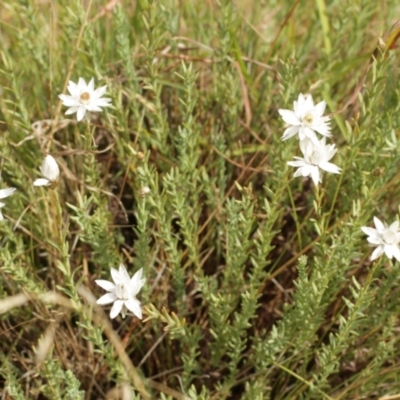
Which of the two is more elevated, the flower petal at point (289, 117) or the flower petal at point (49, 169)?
the flower petal at point (289, 117)

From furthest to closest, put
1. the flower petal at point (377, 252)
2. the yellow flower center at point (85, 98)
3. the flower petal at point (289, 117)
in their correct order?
1. the yellow flower center at point (85, 98)
2. the flower petal at point (289, 117)
3. the flower petal at point (377, 252)

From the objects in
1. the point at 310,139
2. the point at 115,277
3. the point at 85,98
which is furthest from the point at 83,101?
the point at 310,139

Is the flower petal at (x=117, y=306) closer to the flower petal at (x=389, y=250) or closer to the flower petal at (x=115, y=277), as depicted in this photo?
the flower petal at (x=115, y=277)

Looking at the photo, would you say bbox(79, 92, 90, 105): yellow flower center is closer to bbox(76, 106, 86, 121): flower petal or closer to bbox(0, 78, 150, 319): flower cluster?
bbox(76, 106, 86, 121): flower petal

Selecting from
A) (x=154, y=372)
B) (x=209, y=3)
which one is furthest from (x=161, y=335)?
(x=209, y=3)

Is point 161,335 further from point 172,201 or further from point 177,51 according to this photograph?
point 177,51

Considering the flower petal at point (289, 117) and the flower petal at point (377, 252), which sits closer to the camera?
the flower petal at point (377, 252)

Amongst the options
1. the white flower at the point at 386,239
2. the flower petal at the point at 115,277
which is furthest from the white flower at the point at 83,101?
the white flower at the point at 386,239

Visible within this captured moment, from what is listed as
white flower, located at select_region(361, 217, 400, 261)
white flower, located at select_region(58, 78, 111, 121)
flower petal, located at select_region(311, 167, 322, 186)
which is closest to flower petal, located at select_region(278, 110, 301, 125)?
flower petal, located at select_region(311, 167, 322, 186)

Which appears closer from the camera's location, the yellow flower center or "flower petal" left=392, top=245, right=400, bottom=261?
"flower petal" left=392, top=245, right=400, bottom=261
